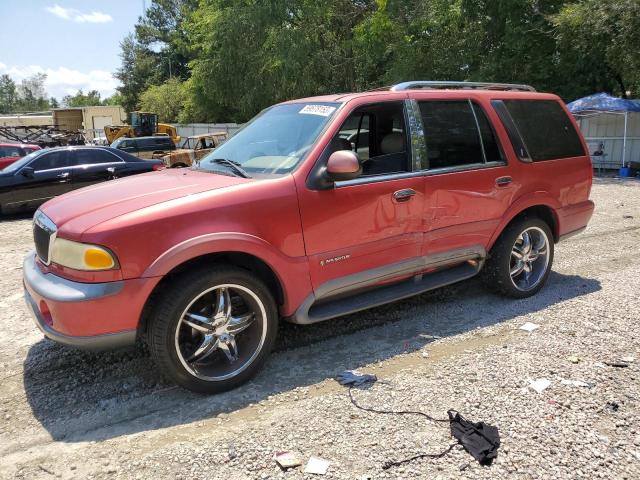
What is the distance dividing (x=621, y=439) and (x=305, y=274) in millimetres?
2112

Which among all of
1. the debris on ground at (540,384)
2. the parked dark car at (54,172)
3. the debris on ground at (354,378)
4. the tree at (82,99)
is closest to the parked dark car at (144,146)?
the parked dark car at (54,172)

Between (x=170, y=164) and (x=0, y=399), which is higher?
(x=170, y=164)

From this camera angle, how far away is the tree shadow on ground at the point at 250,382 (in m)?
3.15

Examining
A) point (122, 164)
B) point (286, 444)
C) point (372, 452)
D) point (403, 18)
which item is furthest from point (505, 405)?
point (403, 18)

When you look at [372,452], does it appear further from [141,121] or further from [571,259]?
[141,121]

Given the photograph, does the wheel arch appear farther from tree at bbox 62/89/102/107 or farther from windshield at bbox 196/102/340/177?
tree at bbox 62/89/102/107

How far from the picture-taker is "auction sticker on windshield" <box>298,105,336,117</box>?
Result: 3.88 m

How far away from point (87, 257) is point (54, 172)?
30.3 feet

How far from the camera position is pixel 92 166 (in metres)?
11.6

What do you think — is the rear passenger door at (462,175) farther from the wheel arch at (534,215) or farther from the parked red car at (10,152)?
the parked red car at (10,152)

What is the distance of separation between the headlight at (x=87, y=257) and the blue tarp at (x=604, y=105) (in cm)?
1634

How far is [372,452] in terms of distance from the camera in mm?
2752

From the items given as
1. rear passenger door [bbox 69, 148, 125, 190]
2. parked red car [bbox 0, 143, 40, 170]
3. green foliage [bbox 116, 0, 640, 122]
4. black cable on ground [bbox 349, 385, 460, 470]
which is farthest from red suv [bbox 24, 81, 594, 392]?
green foliage [bbox 116, 0, 640, 122]

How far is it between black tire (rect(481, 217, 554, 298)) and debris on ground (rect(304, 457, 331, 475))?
9.17 ft
